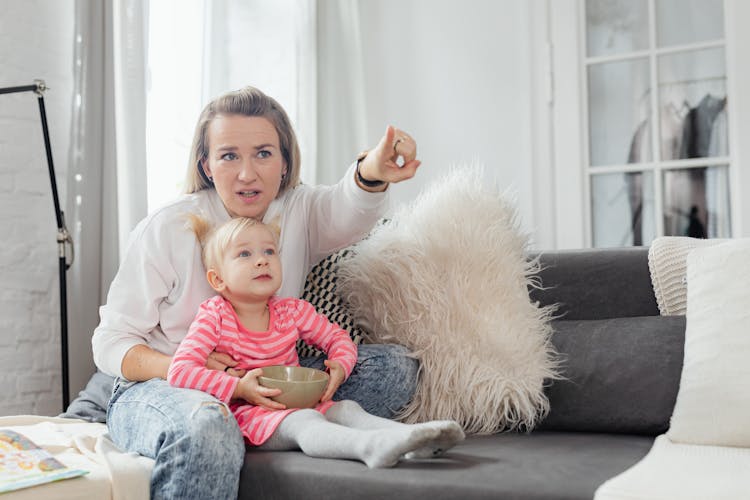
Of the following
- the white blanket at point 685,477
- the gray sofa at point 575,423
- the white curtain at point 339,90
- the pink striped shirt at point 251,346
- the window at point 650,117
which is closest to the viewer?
the white blanket at point 685,477

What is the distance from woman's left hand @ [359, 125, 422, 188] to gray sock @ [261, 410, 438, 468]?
0.49 m

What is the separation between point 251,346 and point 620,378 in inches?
28.2

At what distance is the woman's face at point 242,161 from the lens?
5.30ft

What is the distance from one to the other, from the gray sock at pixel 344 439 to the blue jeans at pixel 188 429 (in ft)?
0.28

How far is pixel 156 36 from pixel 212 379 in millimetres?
1530

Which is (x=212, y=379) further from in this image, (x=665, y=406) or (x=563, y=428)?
(x=665, y=406)

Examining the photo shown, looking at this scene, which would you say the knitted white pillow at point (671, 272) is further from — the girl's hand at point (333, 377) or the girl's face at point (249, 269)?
the girl's face at point (249, 269)

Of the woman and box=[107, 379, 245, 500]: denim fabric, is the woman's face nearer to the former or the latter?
the woman

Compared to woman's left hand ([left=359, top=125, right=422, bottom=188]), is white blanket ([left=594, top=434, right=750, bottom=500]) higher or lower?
lower

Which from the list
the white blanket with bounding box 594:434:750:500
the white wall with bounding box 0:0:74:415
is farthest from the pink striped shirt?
Answer: the white wall with bounding box 0:0:74:415

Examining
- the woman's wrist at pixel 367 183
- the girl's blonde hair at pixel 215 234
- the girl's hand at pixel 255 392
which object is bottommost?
the girl's hand at pixel 255 392

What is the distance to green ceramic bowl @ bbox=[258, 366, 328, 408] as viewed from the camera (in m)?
1.35

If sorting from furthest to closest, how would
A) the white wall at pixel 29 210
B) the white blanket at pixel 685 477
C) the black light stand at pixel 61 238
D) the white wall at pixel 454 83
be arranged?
1. the white wall at pixel 454 83
2. the white wall at pixel 29 210
3. the black light stand at pixel 61 238
4. the white blanket at pixel 685 477

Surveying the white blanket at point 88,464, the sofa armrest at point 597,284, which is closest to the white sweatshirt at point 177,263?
the white blanket at point 88,464
